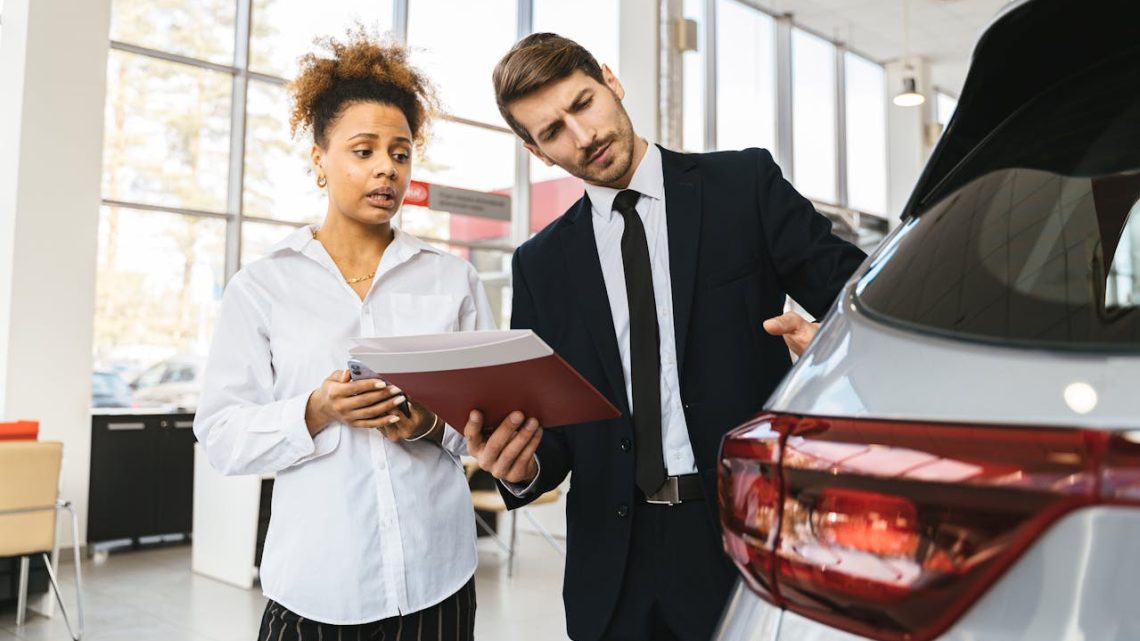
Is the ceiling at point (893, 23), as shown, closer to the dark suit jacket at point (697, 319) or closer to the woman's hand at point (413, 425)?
the dark suit jacket at point (697, 319)

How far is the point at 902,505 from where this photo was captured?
57cm

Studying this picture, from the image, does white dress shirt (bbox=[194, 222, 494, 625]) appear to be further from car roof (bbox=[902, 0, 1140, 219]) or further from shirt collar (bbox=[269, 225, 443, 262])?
car roof (bbox=[902, 0, 1140, 219])

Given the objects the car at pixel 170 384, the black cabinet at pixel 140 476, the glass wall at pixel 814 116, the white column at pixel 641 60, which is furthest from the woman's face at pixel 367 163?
the glass wall at pixel 814 116

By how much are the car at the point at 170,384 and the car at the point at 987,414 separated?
7.10 m

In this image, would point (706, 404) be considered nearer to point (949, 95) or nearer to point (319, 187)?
point (319, 187)

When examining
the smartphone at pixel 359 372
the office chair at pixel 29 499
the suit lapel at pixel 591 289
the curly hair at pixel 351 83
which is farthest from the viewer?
the office chair at pixel 29 499

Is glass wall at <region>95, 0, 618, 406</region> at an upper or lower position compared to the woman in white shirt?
upper

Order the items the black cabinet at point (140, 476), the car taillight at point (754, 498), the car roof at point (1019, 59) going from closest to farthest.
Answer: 1. the car taillight at point (754, 498)
2. the car roof at point (1019, 59)
3. the black cabinet at point (140, 476)

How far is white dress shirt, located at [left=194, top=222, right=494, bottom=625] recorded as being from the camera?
4.85 feet

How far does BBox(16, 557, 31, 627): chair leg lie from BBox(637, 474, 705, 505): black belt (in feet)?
13.5

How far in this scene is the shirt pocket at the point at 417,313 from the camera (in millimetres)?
1600

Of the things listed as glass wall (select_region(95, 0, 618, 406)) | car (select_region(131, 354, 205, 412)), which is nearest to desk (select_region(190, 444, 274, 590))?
car (select_region(131, 354, 205, 412))

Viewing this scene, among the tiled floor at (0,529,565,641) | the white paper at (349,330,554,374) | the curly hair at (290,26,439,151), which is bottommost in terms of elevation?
the tiled floor at (0,529,565,641)

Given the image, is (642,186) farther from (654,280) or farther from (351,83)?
(351,83)
